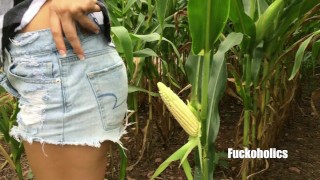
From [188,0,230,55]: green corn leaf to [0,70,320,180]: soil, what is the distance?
0.90 metres

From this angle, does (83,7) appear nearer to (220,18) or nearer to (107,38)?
(107,38)

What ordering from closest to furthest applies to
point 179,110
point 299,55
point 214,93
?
point 179,110, point 214,93, point 299,55

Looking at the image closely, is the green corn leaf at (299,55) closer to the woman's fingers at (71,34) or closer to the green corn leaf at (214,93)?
the green corn leaf at (214,93)

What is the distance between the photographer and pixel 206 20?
3.07ft

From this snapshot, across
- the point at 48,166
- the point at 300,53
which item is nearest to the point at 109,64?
the point at 48,166

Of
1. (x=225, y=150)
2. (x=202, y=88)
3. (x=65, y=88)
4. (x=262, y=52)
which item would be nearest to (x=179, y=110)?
(x=202, y=88)

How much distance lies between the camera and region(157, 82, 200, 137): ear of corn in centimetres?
88

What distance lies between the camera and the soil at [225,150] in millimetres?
1848

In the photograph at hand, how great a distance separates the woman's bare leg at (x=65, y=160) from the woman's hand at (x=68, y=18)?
0.59ft

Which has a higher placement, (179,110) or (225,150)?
(179,110)

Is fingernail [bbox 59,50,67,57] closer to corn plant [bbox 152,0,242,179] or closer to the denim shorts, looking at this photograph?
the denim shorts

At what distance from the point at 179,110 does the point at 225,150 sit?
1.18 m

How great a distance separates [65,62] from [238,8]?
1.87 feet

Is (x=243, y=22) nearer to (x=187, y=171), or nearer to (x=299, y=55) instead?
(x=299, y=55)
